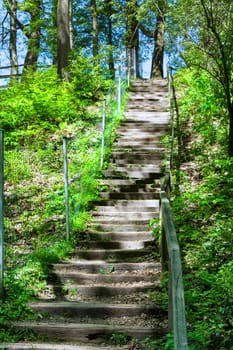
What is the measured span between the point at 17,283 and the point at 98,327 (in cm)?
136

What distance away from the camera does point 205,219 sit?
7.41 metres

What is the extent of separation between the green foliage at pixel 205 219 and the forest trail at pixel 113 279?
43 cm

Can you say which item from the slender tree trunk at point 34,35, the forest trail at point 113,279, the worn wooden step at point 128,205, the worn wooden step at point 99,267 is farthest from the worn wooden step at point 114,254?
the slender tree trunk at point 34,35

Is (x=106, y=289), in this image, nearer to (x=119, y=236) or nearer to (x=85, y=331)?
→ (x=85, y=331)

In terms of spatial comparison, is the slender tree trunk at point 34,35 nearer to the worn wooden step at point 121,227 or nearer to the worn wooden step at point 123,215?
the worn wooden step at point 123,215

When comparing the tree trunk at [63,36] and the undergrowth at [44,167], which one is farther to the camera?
the tree trunk at [63,36]

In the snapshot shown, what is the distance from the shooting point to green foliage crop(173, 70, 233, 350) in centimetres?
440

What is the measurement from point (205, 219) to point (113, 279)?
83.6 inches

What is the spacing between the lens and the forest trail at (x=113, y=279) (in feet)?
15.3

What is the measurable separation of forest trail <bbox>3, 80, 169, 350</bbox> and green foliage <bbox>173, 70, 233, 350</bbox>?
0.43 metres

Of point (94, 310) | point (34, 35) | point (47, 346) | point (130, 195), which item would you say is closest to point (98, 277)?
point (94, 310)

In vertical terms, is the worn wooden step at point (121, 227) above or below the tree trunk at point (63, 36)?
below

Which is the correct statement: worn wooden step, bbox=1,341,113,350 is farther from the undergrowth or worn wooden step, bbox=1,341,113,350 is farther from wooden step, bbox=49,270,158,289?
wooden step, bbox=49,270,158,289

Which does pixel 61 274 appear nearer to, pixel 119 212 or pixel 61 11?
pixel 119 212
